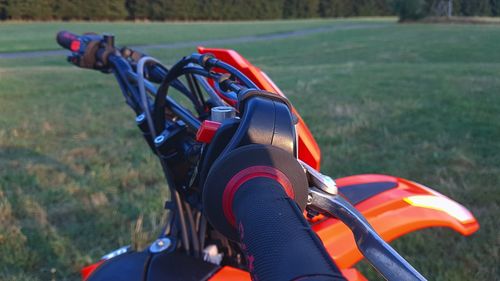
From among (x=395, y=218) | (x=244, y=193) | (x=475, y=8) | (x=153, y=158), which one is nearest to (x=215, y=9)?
(x=475, y=8)

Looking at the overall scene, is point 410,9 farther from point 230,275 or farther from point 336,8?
point 230,275

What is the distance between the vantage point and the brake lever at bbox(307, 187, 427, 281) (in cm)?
62

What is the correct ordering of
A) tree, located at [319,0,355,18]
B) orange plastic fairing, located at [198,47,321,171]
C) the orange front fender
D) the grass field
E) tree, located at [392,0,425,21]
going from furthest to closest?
tree, located at [319,0,355,18], tree, located at [392,0,425,21], the grass field, the orange front fender, orange plastic fairing, located at [198,47,321,171]

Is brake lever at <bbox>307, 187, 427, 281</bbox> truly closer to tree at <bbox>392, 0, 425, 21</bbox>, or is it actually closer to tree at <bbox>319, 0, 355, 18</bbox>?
tree at <bbox>392, 0, 425, 21</bbox>

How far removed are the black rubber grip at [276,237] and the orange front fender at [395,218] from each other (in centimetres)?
82

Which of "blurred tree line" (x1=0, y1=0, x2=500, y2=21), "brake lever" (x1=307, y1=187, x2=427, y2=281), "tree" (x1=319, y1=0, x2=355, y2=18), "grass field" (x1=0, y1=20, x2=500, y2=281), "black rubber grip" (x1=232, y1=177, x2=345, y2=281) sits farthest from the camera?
"tree" (x1=319, y1=0, x2=355, y2=18)

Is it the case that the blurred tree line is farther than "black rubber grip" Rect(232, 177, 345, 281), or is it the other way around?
the blurred tree line

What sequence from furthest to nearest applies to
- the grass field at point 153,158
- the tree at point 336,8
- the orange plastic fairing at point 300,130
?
the tree at point 336,8 < the grass field at point 153,158 < the orange plastic fairing at point 300,130

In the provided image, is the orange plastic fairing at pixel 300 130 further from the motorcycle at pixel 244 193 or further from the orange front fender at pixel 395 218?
the orange front fender at pixel 395 218

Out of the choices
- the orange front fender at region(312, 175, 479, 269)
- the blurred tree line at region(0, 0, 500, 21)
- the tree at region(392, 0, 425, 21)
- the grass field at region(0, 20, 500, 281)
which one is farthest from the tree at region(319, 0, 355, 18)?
the orange front fender at region(312, 175, 479, 269)

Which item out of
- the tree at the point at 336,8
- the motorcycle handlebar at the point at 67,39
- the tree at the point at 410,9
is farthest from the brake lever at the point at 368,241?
the tree at the point at 336,8

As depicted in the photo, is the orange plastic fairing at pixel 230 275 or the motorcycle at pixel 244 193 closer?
the motorcycle at pixel 244 193

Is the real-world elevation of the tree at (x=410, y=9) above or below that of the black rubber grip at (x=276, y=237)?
below

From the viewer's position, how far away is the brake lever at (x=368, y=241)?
0.62 metres
